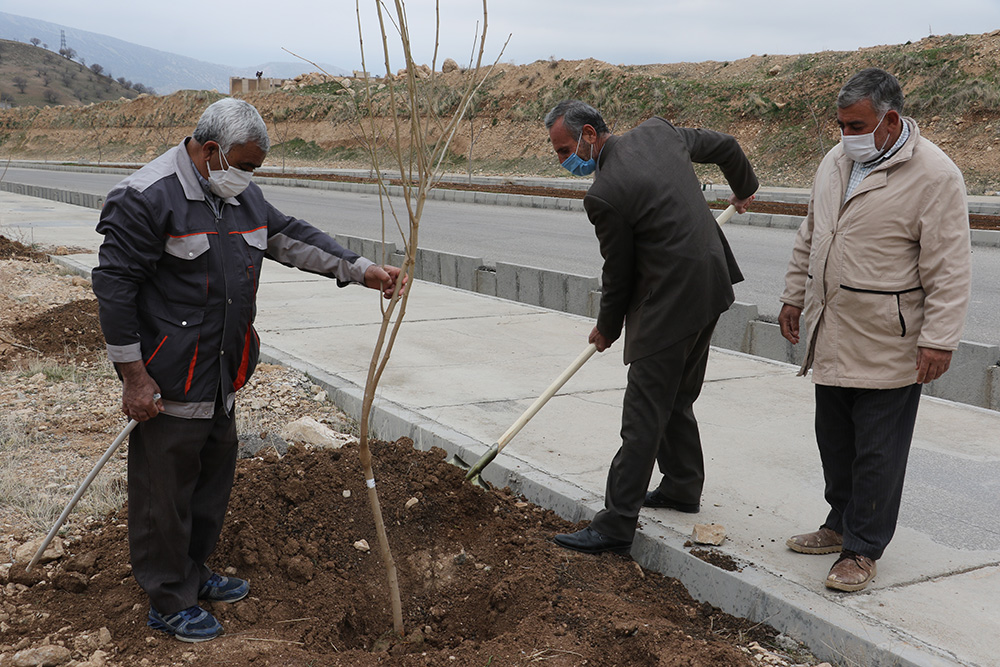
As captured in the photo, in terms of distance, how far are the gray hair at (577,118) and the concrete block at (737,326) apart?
3678mm

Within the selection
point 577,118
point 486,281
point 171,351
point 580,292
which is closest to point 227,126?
point 171,351

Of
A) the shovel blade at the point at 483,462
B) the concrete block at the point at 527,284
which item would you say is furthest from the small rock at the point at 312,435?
the concrete block at the point at 527,284

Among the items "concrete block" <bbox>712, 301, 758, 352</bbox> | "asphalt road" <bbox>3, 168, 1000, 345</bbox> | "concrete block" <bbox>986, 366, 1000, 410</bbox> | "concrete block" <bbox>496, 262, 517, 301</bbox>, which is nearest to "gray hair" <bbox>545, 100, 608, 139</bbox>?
"concrete block" <bbox>986, 366, 1000, 410</bbox>

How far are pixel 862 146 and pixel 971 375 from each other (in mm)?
3019

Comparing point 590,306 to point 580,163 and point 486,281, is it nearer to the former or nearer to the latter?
point 486,281

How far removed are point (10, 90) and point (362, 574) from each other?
120 m

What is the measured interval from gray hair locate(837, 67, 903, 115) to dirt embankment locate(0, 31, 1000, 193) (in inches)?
618

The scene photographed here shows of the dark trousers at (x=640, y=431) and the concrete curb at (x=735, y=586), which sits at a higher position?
the dark trousers at (x=640, y=431)

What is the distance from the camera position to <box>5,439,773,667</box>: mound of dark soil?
2.86m

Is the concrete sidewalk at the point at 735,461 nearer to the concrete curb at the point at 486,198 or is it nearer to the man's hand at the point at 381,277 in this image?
the man's hand at the point at 381,277

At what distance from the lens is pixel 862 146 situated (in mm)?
3129

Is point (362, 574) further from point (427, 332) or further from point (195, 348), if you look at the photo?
point (427, 332)

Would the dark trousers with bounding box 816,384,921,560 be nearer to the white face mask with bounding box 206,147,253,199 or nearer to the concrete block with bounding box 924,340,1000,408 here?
the white face mask with bounding box 206,147,253,199

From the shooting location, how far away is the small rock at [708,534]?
136 inches
